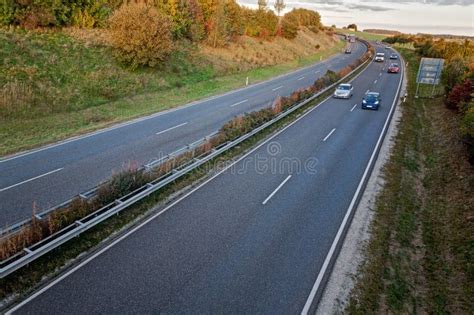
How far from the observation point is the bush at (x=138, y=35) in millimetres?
29000

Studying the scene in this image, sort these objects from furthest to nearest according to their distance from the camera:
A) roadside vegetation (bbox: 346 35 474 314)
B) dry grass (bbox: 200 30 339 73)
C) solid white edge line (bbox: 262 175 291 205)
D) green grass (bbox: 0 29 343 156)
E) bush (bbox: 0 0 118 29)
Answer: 1. dry grass (bbox: 200 30 339 73)
2. bush (bbox: 0 0 118 29)
3. green grass (bbox: 0 29 343 156)
4. solid white edge line (bbox: 262 175 291 205)
5. roadside vegetation (bbox: 346 35 474 314)

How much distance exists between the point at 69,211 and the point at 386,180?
41.0 ft

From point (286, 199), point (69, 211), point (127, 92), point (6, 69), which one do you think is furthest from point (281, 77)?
point (69, 211)

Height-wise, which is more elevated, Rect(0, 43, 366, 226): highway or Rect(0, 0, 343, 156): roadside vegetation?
Rect(0, 0, 343, 156): roadside vegetation

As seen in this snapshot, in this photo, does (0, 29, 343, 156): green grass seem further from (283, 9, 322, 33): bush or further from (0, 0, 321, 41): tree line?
(283, 9, 322, 33): bush

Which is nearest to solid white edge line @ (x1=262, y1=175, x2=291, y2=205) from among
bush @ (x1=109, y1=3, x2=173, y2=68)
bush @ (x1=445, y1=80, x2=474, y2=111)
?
bush @ (x1=445, y1=80, x2=474, y2=111)

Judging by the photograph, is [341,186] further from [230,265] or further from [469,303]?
[230,265]

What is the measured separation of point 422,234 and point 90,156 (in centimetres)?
1385

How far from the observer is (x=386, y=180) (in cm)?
1436

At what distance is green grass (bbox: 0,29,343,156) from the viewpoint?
1867 cm

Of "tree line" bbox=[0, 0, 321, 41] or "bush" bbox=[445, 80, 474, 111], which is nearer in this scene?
"bush" bbox=[445, 80, 474, 111]

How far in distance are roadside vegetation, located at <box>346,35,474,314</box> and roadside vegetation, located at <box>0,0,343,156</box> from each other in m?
15.8

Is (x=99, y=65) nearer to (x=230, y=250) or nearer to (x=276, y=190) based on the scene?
(x=276, y=190)

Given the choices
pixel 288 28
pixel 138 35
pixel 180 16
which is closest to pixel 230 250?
pixel 138 35
